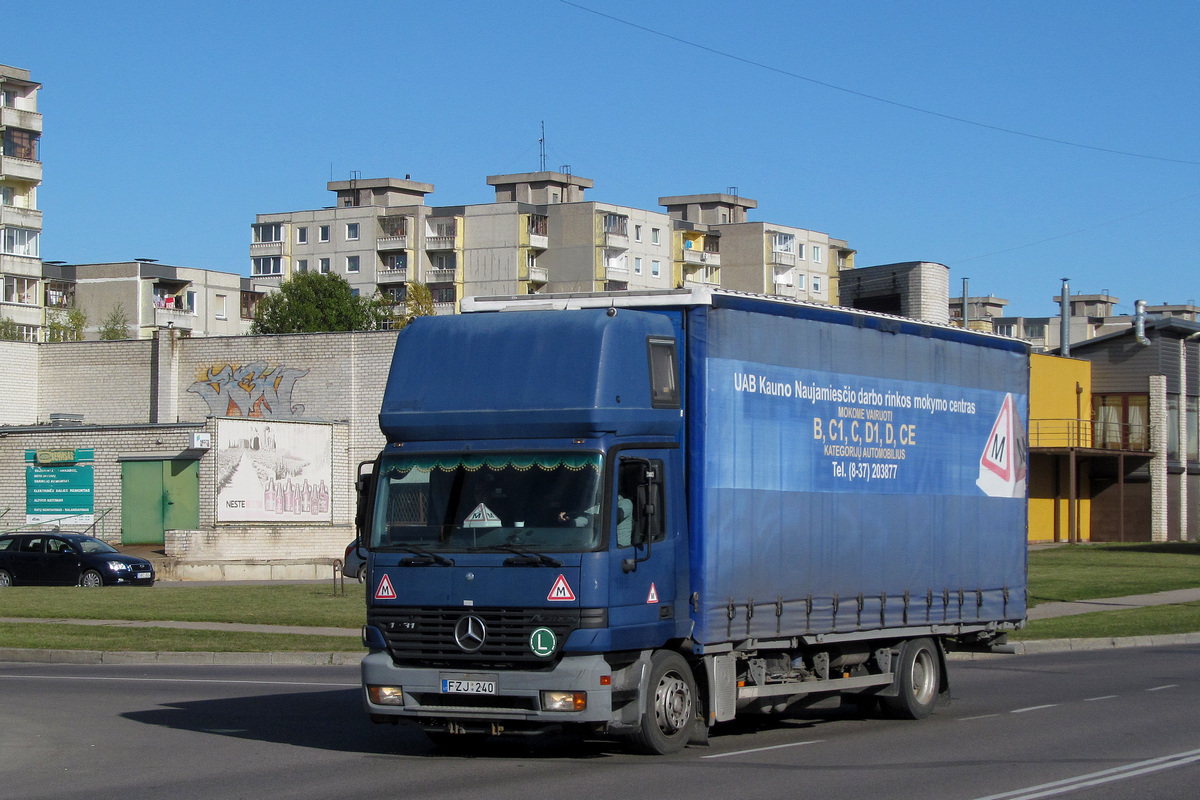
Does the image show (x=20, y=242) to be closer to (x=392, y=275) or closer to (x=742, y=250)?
(x=392, y=275)

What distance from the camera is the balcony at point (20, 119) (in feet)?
323

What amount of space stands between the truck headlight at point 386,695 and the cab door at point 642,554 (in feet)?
5.64

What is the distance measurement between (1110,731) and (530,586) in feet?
19.2

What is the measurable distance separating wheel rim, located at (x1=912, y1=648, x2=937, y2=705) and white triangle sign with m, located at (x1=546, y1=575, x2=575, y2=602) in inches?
195

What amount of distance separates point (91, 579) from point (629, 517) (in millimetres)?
25293

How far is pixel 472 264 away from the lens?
118 meters

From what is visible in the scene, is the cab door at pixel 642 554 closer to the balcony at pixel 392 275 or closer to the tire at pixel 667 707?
the tire at pixel 667 707

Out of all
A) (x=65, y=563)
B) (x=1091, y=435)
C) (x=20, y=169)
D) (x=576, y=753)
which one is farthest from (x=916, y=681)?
(x=20, y=169)

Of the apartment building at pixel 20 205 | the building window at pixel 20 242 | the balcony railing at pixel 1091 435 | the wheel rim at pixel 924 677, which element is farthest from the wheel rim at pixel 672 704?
the building window at pixel 20 242

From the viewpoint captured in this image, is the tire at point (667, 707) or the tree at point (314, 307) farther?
the tree at point (314, 307)

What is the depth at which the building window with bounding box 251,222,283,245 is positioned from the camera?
125688mm

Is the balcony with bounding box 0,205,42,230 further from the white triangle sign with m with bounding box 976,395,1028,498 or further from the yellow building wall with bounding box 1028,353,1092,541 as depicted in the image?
the white triangle sign with m with bounding box 976,395,1028,498

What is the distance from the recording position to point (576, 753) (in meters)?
11.5

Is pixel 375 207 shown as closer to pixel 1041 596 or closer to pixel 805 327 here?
pixel 1041 596
